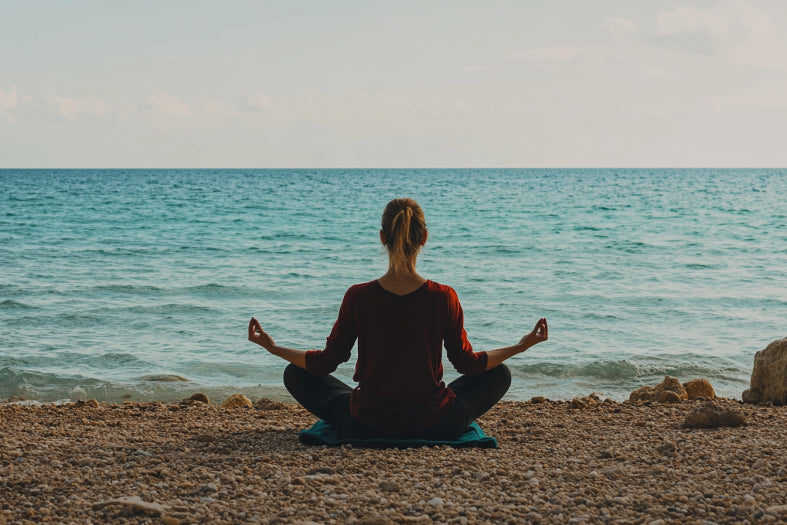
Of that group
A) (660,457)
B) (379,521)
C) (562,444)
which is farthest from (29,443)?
(660,457)

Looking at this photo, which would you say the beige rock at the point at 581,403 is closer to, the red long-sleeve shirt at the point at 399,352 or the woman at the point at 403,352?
the woman at the point at 403,352

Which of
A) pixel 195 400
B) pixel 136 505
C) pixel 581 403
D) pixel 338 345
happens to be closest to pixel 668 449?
pixel 338 345

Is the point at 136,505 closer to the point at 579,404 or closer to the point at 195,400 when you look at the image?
the point at 195,400

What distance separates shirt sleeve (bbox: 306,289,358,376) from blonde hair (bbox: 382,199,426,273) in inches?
14.0

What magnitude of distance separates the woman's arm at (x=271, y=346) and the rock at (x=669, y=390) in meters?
3.82

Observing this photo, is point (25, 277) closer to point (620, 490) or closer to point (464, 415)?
point (464, 415)

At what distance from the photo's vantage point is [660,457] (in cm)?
431

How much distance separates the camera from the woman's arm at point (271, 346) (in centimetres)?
421

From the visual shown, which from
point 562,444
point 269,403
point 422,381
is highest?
point 422,381

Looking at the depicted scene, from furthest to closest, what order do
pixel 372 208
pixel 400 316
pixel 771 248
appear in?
pixel 372 208 → pixel 771 248 → pixel 400 316

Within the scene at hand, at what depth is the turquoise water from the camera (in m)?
8.64

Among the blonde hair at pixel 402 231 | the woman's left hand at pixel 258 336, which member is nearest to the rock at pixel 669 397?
the blonde hair at pixel 402 231

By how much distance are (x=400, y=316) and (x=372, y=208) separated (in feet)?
106

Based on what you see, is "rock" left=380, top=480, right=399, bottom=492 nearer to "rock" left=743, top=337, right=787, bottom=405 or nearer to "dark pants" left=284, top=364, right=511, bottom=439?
"dark pants" left=284, top=364, right=511, bottom=439
